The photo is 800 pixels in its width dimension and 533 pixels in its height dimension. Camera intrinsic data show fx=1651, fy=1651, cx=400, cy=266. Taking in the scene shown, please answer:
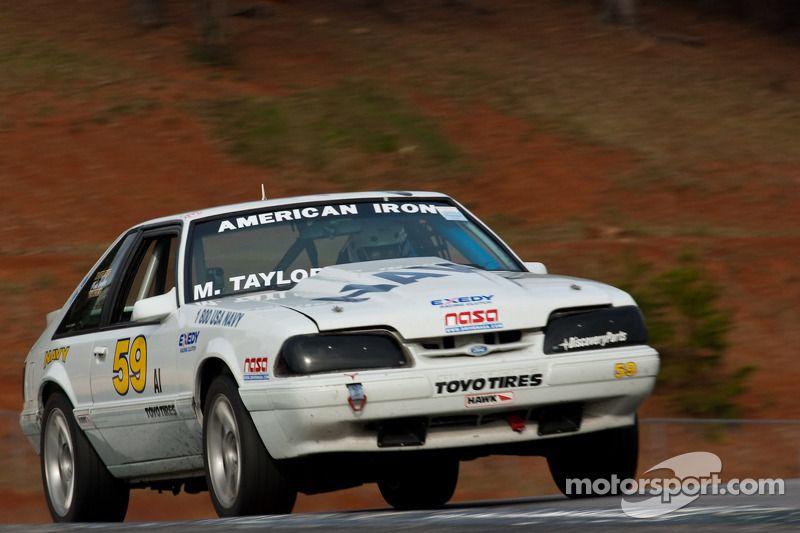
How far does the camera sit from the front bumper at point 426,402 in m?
6.49

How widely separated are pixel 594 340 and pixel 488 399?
1.93 ft

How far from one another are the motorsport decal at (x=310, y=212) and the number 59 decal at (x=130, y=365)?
0.69 metres

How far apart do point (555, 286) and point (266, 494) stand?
1533 millimetres

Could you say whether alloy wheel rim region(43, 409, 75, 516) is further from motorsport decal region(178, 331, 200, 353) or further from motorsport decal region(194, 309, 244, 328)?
motorsport decal region(194, 309, 244, 328)

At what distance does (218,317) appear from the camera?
711 centimetres

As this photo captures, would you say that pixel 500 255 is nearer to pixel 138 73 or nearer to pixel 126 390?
pixel 126 390

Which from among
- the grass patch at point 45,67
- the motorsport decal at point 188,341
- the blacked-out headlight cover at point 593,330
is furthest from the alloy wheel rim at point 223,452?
the grass patch at point 45,67

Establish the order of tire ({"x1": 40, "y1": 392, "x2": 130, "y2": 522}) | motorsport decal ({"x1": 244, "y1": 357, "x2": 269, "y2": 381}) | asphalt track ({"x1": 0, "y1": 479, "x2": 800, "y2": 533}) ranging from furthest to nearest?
tire ({"x1": 40, "y1": 392, "x2": 130, "y2": 522}) < motorsport decal ({"x1": 244, "y1": 357, "x2": 269, "y2": 381}) < asphalt track ({"x1": 0, "y1": 479, "x2": 800, "y2": 533})

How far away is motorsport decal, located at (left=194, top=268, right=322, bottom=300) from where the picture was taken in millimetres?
7645

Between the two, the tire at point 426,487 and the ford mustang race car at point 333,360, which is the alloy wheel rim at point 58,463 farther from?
the tire at point 426,487

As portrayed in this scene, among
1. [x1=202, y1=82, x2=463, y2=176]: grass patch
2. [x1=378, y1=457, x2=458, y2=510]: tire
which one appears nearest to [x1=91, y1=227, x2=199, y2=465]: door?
[x1=378, y1=457, x2=458, y2=510]: tire

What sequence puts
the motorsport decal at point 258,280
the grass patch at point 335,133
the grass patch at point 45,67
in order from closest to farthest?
the motorsport decal at point 258,280 → the grass patch at point 335,133 → the grass patch at point 45,67

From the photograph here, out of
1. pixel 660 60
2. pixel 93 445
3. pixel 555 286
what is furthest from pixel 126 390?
pixel 660 60

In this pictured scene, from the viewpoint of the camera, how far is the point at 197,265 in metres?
7.84
